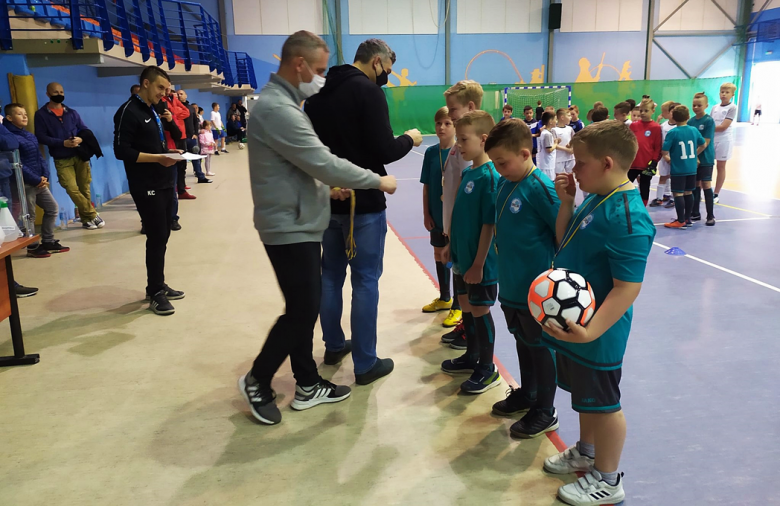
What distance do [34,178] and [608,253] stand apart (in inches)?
255

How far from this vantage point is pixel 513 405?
10.1 feet

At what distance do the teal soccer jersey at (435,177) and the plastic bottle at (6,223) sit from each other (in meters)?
2.77

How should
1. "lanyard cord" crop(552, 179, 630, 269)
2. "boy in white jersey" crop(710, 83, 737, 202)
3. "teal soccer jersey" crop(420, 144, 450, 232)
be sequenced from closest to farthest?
"lanyard cord" crop(552, 179, 630, 269) → "teal soccer jersey" crop(420, 144, 450, 232) → "boy in white jersey" crop(710, 83, 737, 202)

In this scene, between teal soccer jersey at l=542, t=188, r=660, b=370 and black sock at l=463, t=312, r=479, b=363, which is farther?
black sock at l=463, t=312, r=479, b=363

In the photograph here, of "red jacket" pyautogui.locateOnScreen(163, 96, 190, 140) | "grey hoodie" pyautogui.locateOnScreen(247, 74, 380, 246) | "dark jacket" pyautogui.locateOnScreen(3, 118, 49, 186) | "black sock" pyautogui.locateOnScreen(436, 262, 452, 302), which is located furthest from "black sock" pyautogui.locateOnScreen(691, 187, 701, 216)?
"dark jacket" pyautogui.locateOnScreen(3, 118, 49, 186)

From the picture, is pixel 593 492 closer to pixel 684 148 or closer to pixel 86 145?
pixel 684 148

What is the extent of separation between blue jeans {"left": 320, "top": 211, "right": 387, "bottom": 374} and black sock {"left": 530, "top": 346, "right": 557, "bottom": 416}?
3.27ft

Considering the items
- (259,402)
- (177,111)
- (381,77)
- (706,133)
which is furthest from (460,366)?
(177,111)

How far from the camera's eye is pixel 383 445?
2834mm

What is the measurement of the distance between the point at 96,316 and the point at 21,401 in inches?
58.3

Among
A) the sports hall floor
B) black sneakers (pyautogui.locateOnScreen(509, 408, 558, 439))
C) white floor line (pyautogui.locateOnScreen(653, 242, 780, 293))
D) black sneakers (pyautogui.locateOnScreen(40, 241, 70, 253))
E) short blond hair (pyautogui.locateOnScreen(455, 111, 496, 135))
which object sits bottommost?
the sports hall floor

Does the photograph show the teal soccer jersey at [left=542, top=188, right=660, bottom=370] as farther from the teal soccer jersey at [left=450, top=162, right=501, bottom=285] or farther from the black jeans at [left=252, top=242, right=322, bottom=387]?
the black jeans at [left=252, top=242, right=322, bottom=387]

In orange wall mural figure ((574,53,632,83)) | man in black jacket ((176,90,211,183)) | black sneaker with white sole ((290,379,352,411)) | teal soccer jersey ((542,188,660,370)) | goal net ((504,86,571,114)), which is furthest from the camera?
orange wall mural figure ((574,53,632,83))

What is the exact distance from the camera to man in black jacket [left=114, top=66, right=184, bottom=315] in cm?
466
